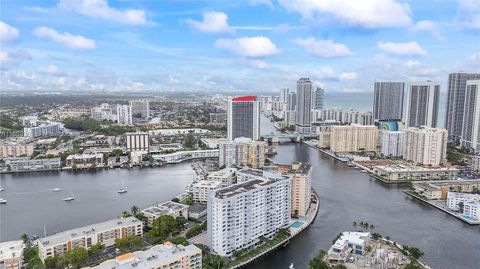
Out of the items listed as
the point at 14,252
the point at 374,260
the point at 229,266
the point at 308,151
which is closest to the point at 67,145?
the point at 308,151

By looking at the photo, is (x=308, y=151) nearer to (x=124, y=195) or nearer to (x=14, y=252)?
(x=124, y=195)

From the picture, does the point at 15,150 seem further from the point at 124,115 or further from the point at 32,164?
the point at 124,115

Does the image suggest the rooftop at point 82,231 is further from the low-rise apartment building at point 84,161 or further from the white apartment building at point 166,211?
the low-rise apartment building at point 84,161

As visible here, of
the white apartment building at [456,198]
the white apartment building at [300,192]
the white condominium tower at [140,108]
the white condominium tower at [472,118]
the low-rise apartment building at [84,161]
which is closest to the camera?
the white apartment building at [300,192]

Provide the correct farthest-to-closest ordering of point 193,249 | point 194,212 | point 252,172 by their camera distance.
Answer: point 252,172 < point 194,212 < point 193,249

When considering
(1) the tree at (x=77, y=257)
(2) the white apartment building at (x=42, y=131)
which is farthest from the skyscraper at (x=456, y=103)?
(2) the white apartment building at (x=42, y=131)

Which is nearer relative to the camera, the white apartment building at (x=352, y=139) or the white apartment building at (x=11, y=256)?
the white apartment building at (x=11, y=256)

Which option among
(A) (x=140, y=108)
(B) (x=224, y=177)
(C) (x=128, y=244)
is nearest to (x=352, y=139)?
(B) (x=224, y=177)
